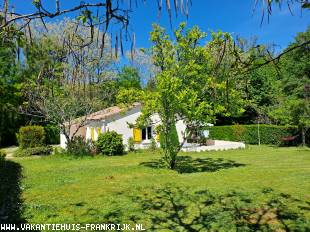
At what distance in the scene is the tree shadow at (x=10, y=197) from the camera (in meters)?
8.23

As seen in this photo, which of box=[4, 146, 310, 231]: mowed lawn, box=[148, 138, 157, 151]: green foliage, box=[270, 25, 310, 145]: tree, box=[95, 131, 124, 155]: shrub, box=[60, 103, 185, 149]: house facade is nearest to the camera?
box=[4, 146, 310, 231]: mowed lawn

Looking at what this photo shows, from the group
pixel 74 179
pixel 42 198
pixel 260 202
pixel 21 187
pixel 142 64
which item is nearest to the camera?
pixel 260 202

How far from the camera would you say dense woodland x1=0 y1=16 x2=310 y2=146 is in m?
3.20

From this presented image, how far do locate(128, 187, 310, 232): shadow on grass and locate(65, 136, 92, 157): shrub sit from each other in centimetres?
1477

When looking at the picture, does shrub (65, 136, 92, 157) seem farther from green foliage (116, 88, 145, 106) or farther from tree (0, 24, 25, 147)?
green foliage (116, 88, 145, 106)

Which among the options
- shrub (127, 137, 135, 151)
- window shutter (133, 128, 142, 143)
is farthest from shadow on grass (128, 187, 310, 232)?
window shutter (133, 128, 142, 143)

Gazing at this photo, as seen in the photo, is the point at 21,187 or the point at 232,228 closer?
the point at 232,228

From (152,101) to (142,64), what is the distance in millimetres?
33009

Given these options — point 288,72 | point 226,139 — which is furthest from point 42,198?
point 288,72

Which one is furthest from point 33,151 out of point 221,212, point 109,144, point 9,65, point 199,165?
point 221,212

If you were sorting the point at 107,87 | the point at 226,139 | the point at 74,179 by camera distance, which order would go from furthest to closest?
the point at 226,139, the point at 107,87, the point at 74,179

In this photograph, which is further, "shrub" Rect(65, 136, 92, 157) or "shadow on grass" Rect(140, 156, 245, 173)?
"shrub" Rect(65, 136, 92, 157)

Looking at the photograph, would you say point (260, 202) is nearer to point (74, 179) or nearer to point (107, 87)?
point (74, 179)

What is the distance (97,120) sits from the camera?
1146 inches
